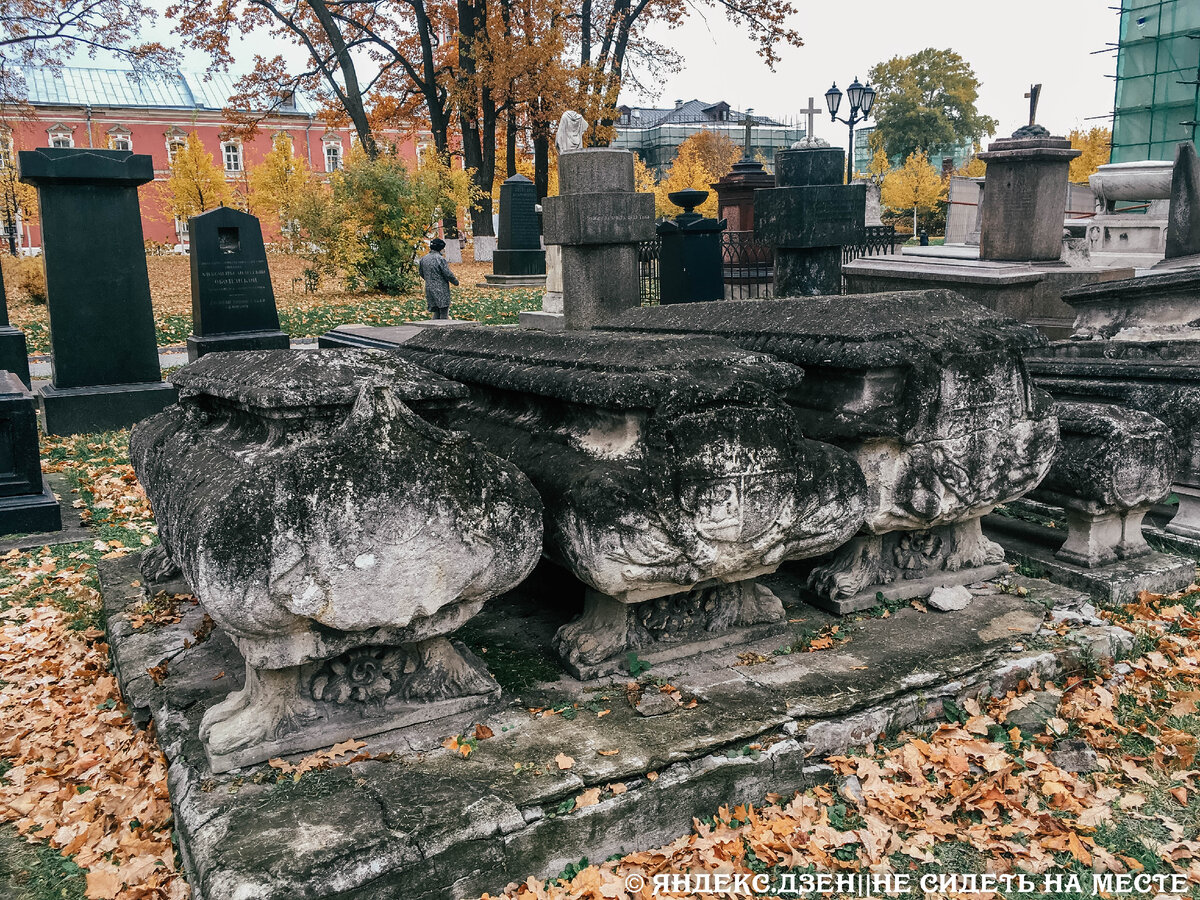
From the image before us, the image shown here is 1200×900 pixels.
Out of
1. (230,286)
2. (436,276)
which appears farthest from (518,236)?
(230,286)

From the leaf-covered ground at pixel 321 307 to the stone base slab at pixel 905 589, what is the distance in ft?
37.4

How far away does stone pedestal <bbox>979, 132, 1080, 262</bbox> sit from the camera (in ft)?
29.5

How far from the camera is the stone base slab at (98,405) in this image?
8.59 metres

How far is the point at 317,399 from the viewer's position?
8.93ft

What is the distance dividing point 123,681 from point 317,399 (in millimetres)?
1500

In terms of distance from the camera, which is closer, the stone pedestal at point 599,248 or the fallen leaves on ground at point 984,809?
the fallen leaves on ground at point 984,809

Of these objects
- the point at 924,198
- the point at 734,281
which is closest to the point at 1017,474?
the point at 734,281

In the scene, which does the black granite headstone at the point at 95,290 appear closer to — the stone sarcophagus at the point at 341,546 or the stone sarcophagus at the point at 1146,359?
the stone sarcophagus at the point at 341,546

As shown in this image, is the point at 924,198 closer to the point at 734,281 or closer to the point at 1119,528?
the point at 734,281

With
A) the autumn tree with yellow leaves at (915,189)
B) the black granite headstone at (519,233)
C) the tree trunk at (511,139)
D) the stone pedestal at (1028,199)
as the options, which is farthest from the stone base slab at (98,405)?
the autumn tree with yellow leaves at (915,189)

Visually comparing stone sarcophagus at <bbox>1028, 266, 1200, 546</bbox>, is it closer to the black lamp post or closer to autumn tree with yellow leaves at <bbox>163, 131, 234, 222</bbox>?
the black lamp post

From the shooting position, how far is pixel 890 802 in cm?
272

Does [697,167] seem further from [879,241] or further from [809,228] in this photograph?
[809,228]

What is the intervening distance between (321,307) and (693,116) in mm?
61684
